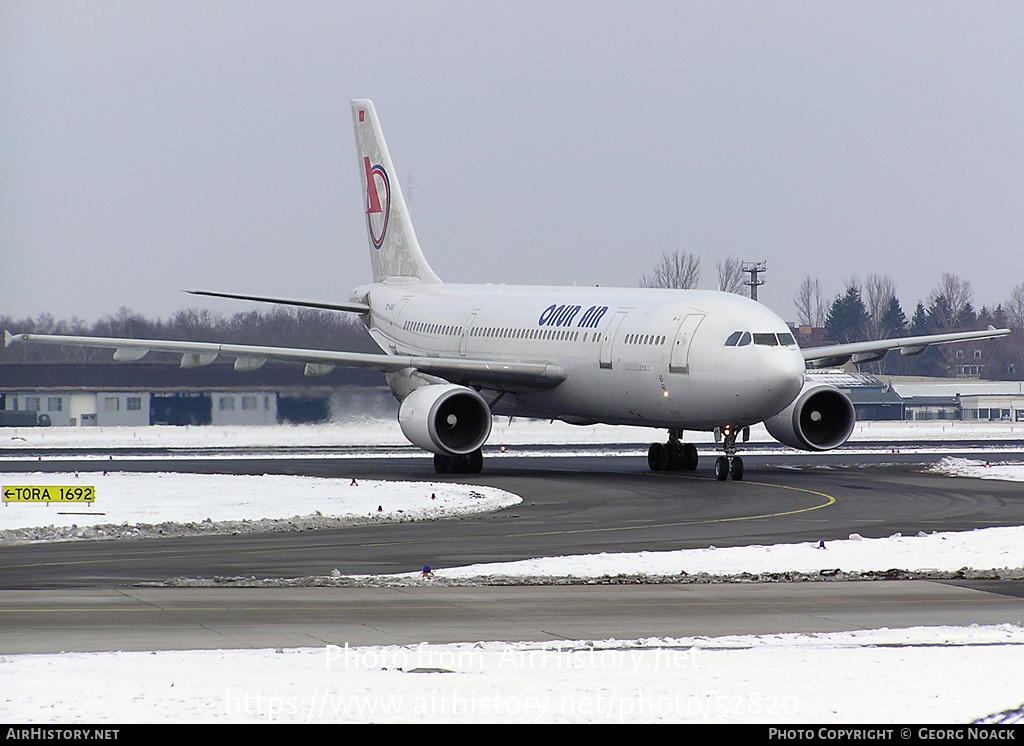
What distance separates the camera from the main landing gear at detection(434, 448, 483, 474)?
38.0 m

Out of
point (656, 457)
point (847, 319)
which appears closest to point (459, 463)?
point (656, 457)

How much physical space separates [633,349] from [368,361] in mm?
7895

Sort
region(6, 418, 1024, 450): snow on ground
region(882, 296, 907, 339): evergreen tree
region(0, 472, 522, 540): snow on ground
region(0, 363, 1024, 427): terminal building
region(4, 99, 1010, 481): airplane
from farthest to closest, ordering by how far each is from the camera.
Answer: region(882, 296, 907, 339): evergreen tree, region(0, 363, 1024, 427): terminal building, region(6, 418, 1024, 450): snow on ground, region(4, 99, 1010, 481): airplane, region(0, 472, 522, 540): snow on ground

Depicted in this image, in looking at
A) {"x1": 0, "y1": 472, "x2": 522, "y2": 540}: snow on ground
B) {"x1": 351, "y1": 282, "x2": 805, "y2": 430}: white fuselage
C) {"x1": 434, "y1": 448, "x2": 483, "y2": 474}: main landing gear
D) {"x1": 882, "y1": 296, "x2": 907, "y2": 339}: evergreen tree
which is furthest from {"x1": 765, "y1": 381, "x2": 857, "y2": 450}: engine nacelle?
{"x1": 882, "y1": 296, "x2": 907, "y2": 339}: evergreen tree

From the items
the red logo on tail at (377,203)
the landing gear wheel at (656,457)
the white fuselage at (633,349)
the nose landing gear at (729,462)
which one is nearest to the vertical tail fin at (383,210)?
the red logo on tail at (377,203)

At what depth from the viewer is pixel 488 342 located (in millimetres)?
41781

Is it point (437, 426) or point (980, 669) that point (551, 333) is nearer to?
point (437, 426)

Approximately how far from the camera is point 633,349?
3556cm

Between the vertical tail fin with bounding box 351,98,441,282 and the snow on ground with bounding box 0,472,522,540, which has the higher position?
the vertical tail fin with bounding box 351,98,441,282

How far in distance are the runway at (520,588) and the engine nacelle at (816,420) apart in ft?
9.09

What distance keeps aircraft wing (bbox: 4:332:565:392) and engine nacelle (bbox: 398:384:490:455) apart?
4.79ft

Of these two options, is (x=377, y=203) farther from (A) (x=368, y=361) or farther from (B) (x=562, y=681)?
(B) (x=562, y=681)

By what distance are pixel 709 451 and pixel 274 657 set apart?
37.6 meters

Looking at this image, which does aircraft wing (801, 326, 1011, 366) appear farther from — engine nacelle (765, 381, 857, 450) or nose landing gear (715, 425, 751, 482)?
nose landing gear (715, 425, 751, 482)
